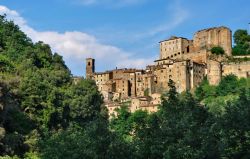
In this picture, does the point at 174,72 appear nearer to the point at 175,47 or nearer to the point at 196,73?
the point at 196,73

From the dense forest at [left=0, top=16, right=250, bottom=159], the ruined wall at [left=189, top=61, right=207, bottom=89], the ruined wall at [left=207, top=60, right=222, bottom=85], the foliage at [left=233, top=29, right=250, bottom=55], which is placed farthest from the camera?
the foliage at [left=233, top=29, right=250, bottom=55]

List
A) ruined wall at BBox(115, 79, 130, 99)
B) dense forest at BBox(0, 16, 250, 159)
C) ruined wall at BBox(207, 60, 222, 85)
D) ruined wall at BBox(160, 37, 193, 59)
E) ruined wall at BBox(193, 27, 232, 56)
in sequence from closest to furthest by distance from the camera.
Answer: dense forest at BBox(0, 16, 250, 159)
ruined wall at BBox(207, 60, 222, 85)
ruined wall at BBox(115, 79, 130, 99)
ruined wall at BBox(193, 27, 232, 56)
ruined wall at BBox(160, 37, 193, 59)

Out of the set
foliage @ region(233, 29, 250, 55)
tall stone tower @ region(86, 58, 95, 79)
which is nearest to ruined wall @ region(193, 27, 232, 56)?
Answer: foliage @ region(233, 29, 250, 55)

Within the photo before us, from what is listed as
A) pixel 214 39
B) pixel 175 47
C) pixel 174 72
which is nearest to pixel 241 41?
pixel 214 39

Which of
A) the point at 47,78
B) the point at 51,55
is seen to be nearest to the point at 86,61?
the point at 51,55

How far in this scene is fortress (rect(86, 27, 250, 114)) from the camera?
3342 inches

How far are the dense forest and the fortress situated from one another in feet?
7.70

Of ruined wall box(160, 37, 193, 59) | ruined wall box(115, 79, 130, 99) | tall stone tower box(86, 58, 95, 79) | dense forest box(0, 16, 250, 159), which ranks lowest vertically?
dense forest box(0, 16, 250, 159)

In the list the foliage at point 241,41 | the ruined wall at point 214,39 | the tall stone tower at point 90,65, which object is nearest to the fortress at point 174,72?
the ruined wall at point 214,39

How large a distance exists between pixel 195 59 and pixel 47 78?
39526 mm

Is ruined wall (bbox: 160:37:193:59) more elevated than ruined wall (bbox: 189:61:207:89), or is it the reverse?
ruined wall (bbox: 160:37:193:59)

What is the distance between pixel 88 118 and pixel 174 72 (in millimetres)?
30688

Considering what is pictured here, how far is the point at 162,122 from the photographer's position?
2344 centimetres

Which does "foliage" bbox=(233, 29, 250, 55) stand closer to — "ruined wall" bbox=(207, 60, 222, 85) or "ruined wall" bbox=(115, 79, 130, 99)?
"ruined wall" bbox=(207, 60, 222, 85)
